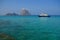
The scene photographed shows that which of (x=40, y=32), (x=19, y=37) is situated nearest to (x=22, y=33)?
(x=19, y=37)

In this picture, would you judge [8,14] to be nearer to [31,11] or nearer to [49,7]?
[31,11]

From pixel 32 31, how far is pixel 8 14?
1.58ft

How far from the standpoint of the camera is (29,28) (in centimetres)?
256

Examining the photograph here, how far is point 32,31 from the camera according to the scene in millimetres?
2566

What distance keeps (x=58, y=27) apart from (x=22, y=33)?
604 millimetres

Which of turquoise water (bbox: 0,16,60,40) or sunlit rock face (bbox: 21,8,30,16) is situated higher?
sunlit rock face (bbox: 21,8,30,16)

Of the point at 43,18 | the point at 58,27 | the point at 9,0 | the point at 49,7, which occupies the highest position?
the point at 9,0

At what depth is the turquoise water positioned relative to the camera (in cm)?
253

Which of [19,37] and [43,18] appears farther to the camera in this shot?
[43,18]

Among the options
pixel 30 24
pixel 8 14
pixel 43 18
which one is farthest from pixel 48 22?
pixel 8 14

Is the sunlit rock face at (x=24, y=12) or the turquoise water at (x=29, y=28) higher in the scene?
the sunlit rock face at (x=24, y=12)

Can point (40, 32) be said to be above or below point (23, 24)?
below

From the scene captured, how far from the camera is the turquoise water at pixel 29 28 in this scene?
2.53m

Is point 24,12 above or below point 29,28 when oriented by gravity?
above
